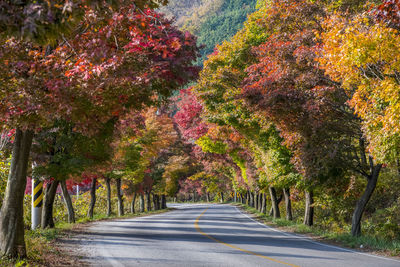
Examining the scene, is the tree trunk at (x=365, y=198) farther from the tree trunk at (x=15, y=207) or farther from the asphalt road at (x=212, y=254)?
the tree trunk at (x=15, y=207)

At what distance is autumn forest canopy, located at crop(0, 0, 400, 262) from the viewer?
723 cm

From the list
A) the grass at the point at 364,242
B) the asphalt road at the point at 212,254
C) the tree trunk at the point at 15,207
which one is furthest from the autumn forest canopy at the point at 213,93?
the asphalt road at the point at 212,254

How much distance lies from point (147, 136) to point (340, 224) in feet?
46.6

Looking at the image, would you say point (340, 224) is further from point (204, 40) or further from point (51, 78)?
point (204, 40)

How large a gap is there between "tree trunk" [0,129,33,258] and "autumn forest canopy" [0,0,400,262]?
0.08 feet

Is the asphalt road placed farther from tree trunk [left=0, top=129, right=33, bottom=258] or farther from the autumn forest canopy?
the autumn forest canopy

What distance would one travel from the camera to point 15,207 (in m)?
8.25

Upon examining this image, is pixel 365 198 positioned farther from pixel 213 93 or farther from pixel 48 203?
pixel 48 203

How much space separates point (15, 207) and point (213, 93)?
1410 cm

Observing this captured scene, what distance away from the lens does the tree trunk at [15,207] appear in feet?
26.1

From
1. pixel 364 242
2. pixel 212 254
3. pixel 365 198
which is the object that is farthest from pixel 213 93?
pixel 212 254

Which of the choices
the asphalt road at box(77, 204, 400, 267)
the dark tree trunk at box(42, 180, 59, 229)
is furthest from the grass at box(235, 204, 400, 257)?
the dark tree trunk at box(42, 180, 59, 229)

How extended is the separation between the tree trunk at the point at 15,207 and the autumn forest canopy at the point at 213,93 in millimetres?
26

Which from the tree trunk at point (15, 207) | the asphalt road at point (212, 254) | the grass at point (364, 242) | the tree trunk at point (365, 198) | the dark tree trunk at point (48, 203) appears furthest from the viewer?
the dark tree trunk at point (48, 203)
